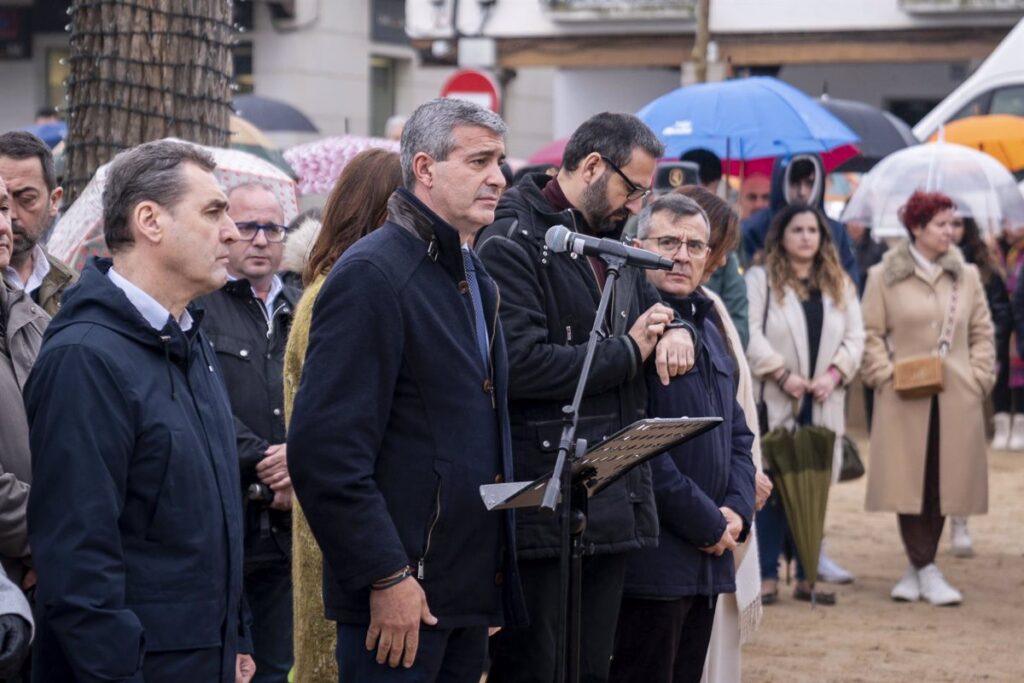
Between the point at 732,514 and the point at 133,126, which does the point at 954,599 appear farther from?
the point at 133,126

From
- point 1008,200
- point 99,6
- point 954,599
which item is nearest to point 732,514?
point 99,6

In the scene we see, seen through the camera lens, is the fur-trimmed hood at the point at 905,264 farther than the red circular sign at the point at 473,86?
No

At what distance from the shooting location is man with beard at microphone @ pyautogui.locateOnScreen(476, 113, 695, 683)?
4.43 metres

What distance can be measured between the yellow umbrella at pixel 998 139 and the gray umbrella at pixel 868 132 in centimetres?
53

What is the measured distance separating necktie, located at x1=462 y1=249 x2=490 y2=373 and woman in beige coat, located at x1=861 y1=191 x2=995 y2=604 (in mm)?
5065

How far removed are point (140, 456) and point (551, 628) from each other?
4.68 ft

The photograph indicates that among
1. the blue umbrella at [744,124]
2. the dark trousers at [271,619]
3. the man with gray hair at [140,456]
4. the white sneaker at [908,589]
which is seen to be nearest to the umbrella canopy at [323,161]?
the blue umbrella at [744,124]

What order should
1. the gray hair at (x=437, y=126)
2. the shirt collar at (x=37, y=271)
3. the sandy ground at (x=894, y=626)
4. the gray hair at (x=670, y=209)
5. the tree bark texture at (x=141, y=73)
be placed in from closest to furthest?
the gray hair at (x=437, y=126) → the shirt collar at (x=37, y=271) → the gray hair at (x=670, y=209) → the tree bark texture at (x=141, y=73) → the sandy ground at (x=894, y=626)

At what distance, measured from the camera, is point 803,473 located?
7.96 m

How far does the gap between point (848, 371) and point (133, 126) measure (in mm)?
3808

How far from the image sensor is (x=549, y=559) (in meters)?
4.41

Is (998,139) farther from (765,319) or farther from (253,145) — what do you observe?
(253,145)

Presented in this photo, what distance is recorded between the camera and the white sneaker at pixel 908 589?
347 inches

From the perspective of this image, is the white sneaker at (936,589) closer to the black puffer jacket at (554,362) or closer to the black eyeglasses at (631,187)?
the black puffer jacket at (554,362)
